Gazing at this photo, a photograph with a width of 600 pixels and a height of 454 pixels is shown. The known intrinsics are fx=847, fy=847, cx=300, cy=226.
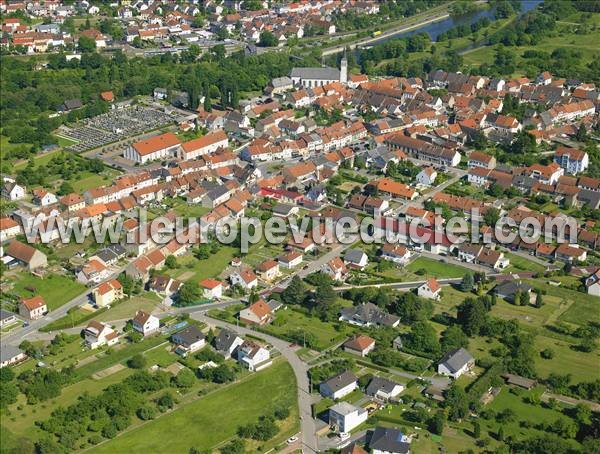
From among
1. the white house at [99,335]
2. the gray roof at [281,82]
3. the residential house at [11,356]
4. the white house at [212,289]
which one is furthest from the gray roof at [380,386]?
the gray roof at [281,82]

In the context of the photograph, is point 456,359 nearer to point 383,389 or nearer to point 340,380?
point 383,389

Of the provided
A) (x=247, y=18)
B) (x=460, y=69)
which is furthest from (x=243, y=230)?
(x=247, y=18)

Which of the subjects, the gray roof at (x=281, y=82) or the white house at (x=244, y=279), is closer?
the white house at (x=244, y=279)

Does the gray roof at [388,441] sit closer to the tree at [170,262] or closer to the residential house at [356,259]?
the residential house at [356,259]

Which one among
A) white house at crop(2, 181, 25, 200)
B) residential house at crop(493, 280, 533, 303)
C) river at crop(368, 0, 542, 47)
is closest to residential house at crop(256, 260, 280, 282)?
residential house at crop(493, 280, 533, 303)

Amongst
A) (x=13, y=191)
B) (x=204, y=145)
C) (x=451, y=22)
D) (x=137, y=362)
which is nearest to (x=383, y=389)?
(x=137, y=362)

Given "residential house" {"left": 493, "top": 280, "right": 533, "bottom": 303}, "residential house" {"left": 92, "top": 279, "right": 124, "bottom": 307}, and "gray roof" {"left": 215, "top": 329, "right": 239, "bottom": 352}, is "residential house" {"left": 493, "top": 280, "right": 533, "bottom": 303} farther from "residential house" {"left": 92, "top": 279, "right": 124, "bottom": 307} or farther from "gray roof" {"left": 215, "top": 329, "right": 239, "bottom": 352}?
"residential house" {"left": 92, "top": 279, "right": 124, "bottom": 307}
